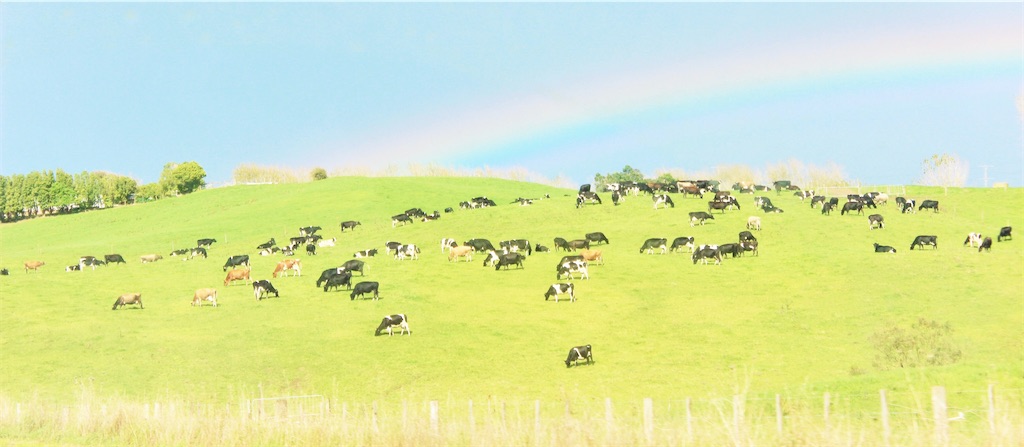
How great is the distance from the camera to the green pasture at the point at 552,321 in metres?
30.9

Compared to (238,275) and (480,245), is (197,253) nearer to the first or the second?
(238,275)

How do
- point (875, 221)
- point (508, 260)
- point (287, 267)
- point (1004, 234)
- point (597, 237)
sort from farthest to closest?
point (875, 221) < point (597, 237) < point (1004, 234) < point (287, 267) < point (508, 260)

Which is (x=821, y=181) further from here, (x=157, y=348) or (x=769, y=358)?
(x=157, y=348)

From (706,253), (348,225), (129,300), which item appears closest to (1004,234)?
(706,253)

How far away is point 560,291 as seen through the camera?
144 ft

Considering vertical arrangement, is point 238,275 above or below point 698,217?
below

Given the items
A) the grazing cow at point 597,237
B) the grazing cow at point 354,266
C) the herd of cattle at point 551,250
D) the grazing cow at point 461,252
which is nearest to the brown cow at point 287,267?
the herd of cattle at point 551,250

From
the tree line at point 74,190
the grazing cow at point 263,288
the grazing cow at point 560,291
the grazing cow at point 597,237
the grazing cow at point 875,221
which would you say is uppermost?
the tree line at point 74,190

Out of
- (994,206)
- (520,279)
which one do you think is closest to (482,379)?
(520,279)

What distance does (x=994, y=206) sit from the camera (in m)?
74.8

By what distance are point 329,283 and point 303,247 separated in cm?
2042

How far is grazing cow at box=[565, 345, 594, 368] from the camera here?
109 ft

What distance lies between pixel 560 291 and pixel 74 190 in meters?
128

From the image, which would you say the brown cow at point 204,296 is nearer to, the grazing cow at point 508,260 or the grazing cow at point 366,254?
the grazing cow at point 366,254
